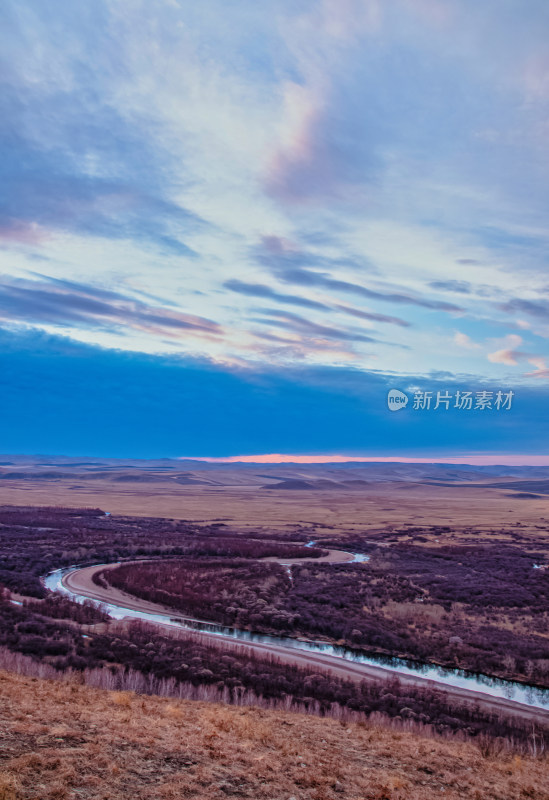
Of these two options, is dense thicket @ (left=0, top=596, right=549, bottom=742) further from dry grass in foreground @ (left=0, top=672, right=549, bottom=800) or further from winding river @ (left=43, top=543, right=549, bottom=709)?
dry grass in foreground @ (left=0, top=672, right=549, bottom=800)

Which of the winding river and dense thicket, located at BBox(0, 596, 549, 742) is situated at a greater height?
dense thicket, located at BBox(0, 596, 549, 742)

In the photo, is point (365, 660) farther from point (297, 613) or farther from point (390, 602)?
point (390, 602)

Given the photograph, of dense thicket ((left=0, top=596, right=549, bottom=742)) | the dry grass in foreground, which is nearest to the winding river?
dense thicket ((left=0, top=596, right=549, bottom=742))

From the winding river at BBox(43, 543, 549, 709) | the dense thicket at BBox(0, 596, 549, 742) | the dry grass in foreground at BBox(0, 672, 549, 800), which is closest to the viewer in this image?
the dry grass in foreground at BBox(0, 672, 549, 800)

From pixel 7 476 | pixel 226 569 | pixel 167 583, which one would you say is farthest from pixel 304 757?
pixel 7 476

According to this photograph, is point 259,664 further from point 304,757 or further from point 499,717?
point 304,757

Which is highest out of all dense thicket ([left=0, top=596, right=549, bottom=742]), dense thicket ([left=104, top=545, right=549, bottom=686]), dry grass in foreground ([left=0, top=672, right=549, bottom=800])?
dry grass in foreground ([left=0, top=672, right=549, bottom=800])

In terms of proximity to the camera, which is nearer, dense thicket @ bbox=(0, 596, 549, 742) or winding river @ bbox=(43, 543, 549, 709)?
dense thicket @ bbox=(0, 596, 549, 742)
